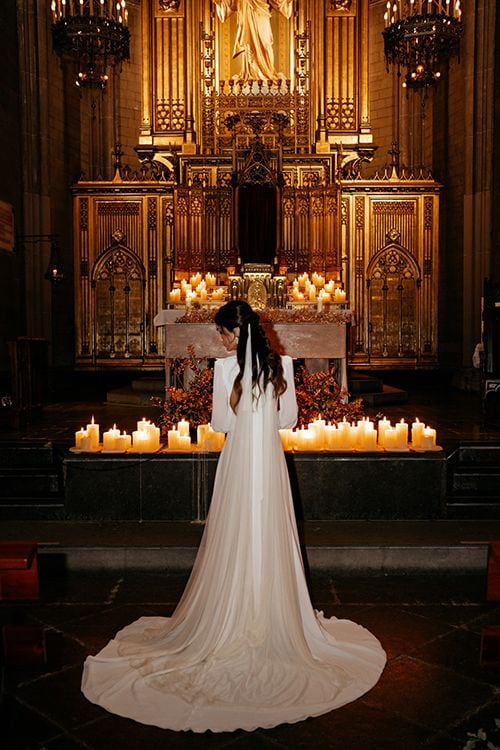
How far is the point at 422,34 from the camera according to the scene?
9680 millimetres

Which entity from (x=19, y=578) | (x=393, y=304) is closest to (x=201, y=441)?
(x=19, y=578)

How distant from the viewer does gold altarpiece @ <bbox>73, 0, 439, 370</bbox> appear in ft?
46.8

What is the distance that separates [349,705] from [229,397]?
152 cm

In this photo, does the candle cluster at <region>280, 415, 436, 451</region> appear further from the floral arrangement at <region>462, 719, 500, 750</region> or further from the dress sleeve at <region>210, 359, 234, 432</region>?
the floral arrangement at <region>462, 719, 500, 750</region>

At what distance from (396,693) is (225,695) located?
0.79m

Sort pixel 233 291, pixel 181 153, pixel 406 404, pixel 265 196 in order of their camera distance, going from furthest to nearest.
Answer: pixel 181 153
pixel 265 196
pixel 406 404
pixel 233 291

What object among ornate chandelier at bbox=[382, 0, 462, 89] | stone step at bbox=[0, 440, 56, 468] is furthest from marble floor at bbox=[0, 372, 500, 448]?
ornate chandelier at bbox=[382, 0, 462, 89]

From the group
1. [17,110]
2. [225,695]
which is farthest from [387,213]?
[225,695]

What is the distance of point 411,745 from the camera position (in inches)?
114

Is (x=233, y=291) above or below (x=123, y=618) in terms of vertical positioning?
above

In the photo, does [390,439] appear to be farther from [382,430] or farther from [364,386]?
[364,386]

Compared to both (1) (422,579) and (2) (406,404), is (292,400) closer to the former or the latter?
(1) (422,579)

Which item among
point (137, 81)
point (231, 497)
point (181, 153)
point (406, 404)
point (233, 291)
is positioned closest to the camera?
point (231, 497)

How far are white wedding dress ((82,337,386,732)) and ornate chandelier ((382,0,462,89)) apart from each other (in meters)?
7.78
